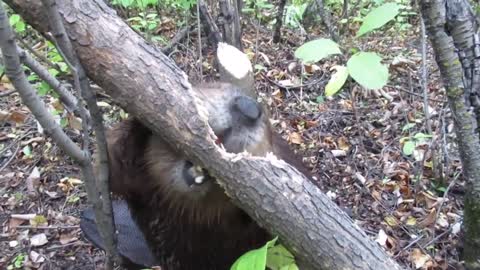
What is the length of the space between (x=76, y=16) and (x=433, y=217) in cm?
238

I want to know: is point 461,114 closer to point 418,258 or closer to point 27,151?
point 418,258

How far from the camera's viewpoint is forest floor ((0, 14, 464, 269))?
11.8 ft

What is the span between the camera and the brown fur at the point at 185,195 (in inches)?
89.3

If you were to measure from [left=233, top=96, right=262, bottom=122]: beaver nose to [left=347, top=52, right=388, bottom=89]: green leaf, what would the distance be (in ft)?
1.32

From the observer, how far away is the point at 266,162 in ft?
6.51

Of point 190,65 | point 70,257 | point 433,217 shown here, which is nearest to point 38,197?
point 70,257

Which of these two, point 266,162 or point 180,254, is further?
point 180,254

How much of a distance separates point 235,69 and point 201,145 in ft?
2.53

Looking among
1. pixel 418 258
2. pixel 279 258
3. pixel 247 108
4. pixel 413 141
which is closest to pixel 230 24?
pixel 413 141

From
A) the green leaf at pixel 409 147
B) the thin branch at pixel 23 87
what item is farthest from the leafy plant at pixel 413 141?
the thin branch at pixel 23 87

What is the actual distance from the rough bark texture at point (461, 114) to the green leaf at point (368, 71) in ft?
1.87

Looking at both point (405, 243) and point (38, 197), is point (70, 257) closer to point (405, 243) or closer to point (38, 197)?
point (38, 197)

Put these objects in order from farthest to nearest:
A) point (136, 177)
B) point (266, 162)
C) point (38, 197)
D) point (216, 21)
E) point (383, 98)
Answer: point (216, 21) < point (383, 98) < point (38, 197) < point (136, 177) < point (266, 162)

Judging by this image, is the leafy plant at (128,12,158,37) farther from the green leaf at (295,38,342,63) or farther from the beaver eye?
the green leaf at (295,38,342,63)
